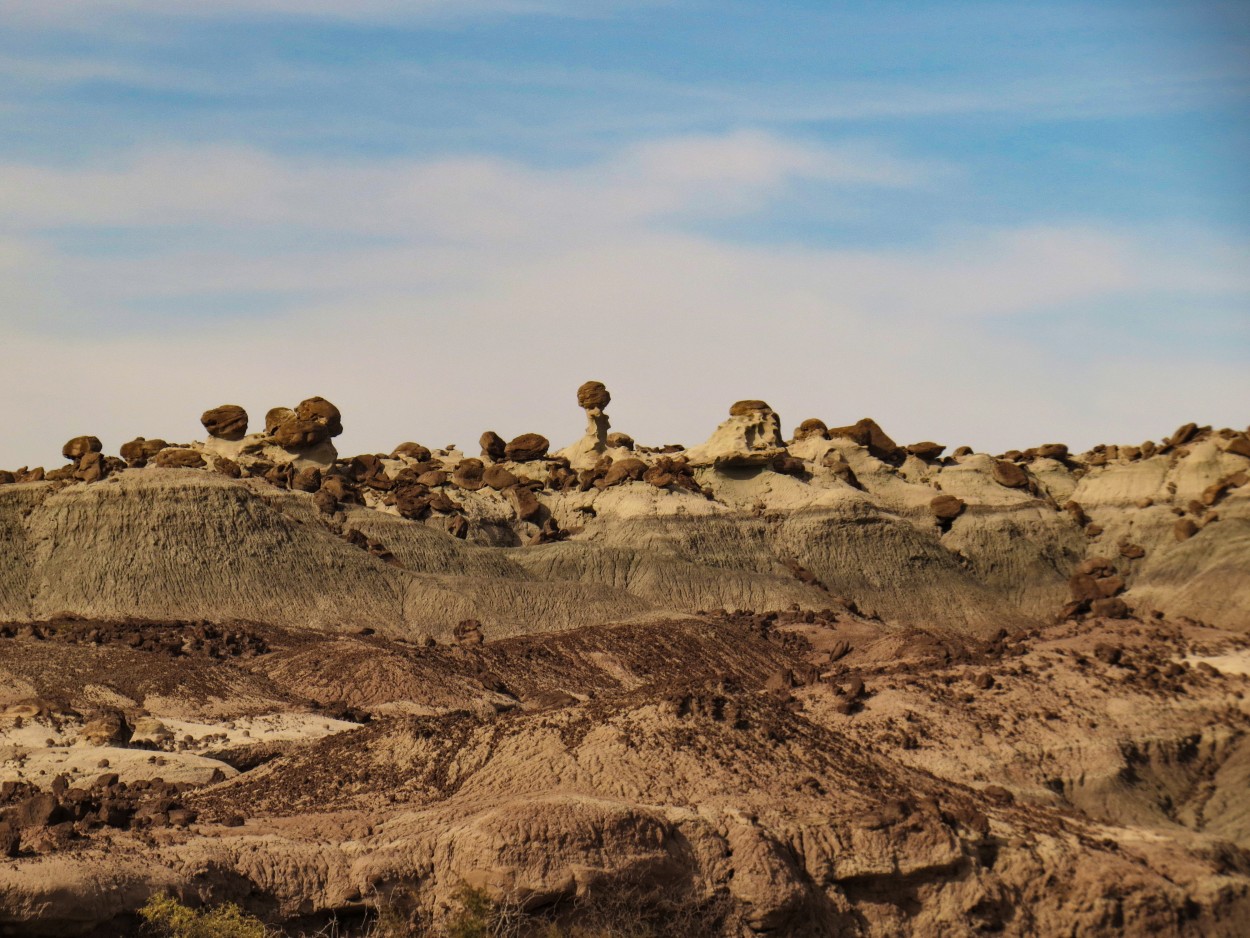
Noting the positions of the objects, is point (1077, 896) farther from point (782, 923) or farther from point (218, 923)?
point (218, 923)

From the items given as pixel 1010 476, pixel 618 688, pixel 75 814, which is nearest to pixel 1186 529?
pixel 1010 476

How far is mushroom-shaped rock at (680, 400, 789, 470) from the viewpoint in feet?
249

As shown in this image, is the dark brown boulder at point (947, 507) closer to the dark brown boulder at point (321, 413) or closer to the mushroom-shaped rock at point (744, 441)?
the mushroom-shaped rock at point (744, 441)

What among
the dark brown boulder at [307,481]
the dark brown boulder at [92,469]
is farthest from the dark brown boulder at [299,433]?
the dark brown boulder at [92,469]

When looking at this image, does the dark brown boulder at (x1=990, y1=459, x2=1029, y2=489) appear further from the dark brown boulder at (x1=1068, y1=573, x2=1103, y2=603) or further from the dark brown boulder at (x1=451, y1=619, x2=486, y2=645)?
the dark brown boulder at (x1=451, y1=619, x2=486, y2=645)

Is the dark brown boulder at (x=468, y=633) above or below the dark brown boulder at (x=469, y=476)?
below

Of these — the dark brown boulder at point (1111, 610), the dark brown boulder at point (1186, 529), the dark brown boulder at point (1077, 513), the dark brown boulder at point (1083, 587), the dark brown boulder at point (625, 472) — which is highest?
the dark brown boulder at point (625, 472)

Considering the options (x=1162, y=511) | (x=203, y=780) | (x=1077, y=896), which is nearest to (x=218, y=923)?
(x=203, y=780)

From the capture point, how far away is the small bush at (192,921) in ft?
64.9

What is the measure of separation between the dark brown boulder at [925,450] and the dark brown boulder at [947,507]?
232 inches

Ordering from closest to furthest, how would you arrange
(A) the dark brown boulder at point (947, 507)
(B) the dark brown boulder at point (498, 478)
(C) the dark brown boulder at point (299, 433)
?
(C) the dark brown boulder at point (299, 433)
(B) the dark brown boulder at point (498, 478)
(A) the dark brown boulder at point (947, 507)

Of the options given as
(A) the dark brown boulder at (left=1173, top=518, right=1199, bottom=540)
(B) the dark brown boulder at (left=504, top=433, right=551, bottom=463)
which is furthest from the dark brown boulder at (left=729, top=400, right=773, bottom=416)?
(A) the dark brown boulder at (left=1173, top=518, right=1199, bottom=540)

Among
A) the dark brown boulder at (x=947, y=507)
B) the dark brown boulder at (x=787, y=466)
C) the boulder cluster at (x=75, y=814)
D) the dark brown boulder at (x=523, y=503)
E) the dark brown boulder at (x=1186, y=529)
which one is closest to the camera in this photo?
the boulder cluster at (x=75, y=814)

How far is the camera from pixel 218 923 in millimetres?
20078
